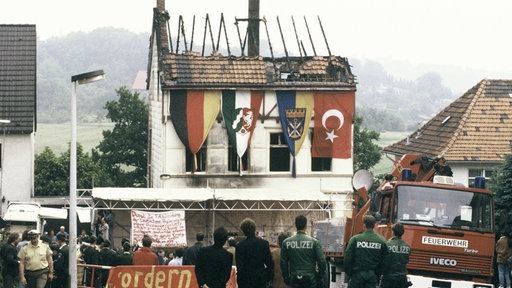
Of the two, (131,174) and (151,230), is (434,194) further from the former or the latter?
(131,174)

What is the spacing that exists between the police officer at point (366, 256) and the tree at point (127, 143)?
2128 inches

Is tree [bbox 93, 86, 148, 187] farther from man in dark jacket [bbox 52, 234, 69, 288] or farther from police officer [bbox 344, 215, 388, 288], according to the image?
police officer [bbox 344, 215, 388, 288]

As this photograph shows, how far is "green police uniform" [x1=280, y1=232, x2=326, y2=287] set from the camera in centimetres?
2083

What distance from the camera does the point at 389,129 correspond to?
18888 cm

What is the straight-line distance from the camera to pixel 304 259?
2084 cm

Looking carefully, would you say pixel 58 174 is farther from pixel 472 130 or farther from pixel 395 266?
pixel 395 266

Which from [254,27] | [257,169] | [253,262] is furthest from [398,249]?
[254,27]

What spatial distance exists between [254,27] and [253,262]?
40350 mm

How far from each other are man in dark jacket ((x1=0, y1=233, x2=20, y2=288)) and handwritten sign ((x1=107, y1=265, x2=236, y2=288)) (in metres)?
4.35

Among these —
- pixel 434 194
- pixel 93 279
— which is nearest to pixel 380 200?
pixel 434 194

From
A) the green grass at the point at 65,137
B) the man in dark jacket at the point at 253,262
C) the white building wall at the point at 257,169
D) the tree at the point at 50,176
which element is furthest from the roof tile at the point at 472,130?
the green grass at the point at 65,137

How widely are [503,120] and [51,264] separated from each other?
3466cm

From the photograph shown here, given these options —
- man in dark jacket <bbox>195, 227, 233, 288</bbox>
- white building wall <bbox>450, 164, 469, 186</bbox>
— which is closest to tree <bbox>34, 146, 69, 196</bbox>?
white building wall <bbox>450, 164, 469, 186</bbox>

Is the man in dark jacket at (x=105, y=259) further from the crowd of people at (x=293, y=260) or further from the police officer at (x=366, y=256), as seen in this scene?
the police officer at (x=366, y=256)
